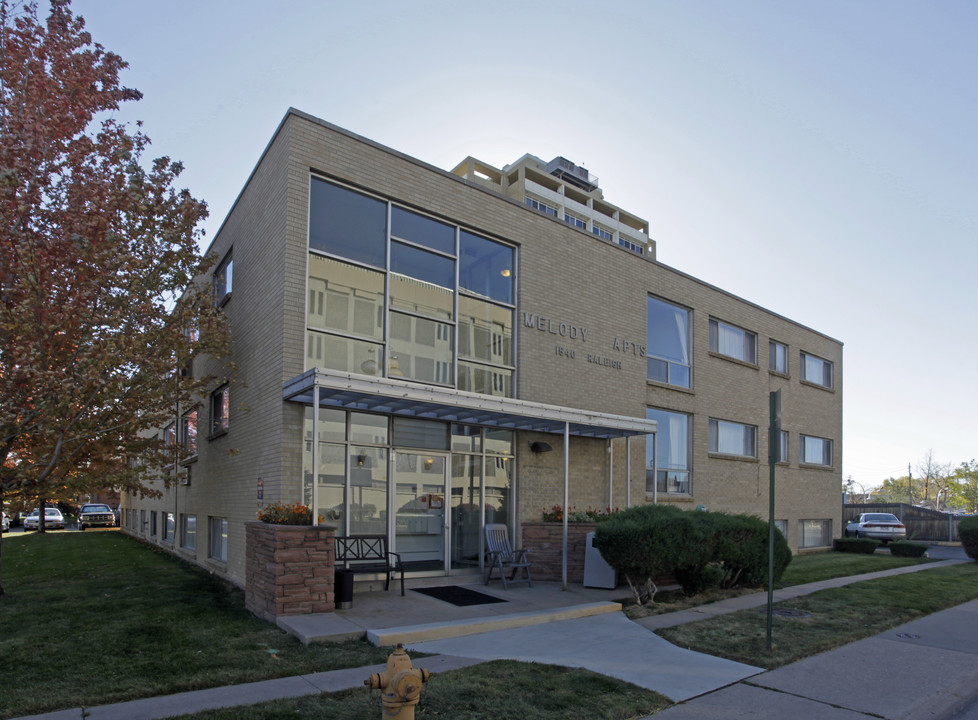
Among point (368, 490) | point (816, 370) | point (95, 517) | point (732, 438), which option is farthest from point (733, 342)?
point (95, 517)

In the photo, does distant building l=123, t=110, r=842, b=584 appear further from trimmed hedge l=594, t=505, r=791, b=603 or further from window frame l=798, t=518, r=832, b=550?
window frame l=798, t=518, r=832, b=550

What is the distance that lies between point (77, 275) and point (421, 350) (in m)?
5.53

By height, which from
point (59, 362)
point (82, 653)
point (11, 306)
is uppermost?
point (11, 306)

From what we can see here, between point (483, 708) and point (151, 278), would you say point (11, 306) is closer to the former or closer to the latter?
point (151, 278)

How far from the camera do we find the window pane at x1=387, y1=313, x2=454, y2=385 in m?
12.2

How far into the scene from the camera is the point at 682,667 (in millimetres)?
7316

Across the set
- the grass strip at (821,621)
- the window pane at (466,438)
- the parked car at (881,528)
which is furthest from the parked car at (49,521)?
Answer: the grass strip at (821,621)

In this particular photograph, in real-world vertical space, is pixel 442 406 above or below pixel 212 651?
above

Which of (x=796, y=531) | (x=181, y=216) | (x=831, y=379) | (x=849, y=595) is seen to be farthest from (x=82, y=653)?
(x=831, y=379)

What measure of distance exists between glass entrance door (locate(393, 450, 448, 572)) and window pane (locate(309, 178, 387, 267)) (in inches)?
135

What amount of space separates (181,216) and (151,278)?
1578 millimetres

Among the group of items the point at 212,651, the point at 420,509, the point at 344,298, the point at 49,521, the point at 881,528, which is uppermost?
Answer: the point at 344,298

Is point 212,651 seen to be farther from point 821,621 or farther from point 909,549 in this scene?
point 909,549

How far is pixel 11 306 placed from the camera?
1106 centimetres
